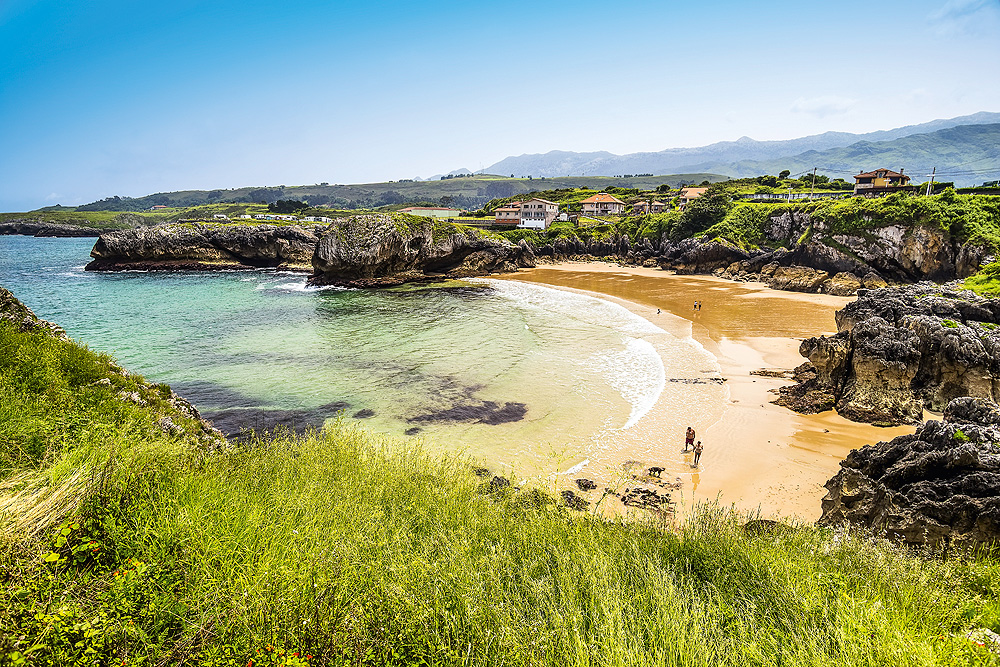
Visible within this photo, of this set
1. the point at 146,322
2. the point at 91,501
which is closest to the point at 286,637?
the point at 91,501

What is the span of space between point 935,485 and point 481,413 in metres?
15.0

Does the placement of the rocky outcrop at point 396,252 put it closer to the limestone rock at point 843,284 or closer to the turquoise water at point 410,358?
the turquoise water at point 410,358

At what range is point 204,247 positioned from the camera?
79625 millimetres

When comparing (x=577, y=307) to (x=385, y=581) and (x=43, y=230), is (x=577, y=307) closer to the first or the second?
(x=385, y=581)

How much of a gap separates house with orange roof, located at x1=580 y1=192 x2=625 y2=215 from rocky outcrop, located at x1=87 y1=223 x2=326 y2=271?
63.5 meters

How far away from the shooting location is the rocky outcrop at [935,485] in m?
9.21

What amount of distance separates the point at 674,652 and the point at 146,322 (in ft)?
150

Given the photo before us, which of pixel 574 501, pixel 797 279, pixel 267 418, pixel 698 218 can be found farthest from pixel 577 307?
pixel 698 218

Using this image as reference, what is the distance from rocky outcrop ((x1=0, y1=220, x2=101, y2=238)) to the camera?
15038 cm

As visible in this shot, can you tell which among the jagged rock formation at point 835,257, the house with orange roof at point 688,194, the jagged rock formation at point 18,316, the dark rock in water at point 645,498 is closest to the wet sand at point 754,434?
the dark rock in water at point 645,498

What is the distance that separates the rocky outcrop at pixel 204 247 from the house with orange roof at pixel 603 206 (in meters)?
63.5

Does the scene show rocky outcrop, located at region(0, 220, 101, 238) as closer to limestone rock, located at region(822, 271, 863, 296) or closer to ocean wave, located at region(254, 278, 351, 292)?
ocean wave, located at region(254, 278, 351, 292)

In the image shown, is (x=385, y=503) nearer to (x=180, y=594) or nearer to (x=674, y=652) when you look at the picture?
(x=180, y=594)

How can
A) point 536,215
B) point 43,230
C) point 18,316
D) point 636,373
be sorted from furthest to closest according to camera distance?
1. point 43,230
2. point 536,215
3. point 636,373
4. point 18,316
